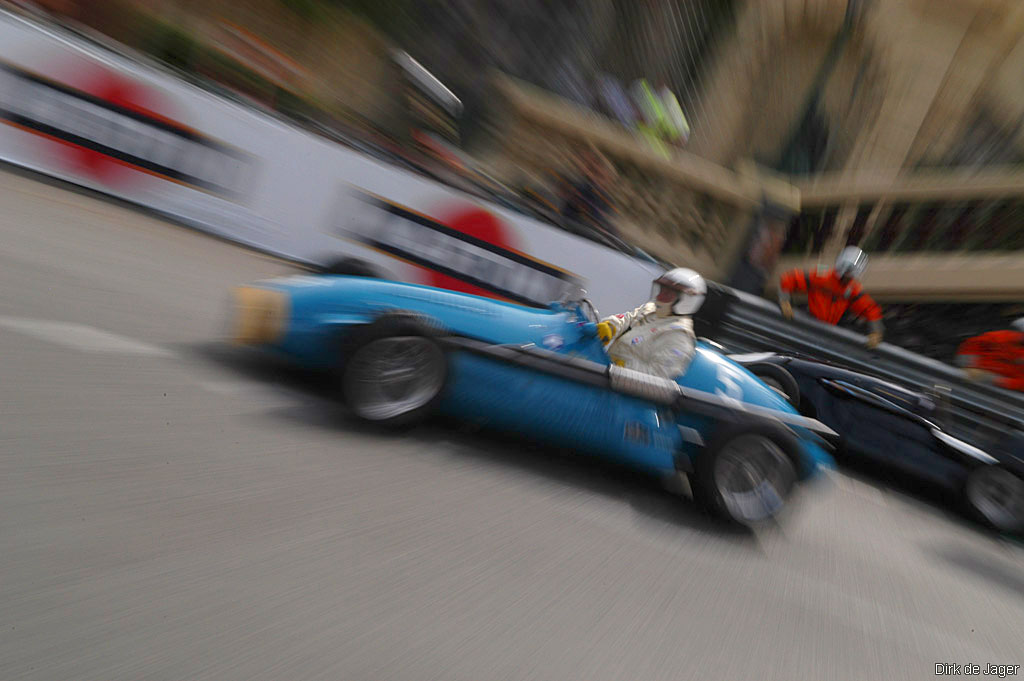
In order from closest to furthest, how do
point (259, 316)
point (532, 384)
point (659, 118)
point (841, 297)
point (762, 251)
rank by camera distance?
point (259, 316) → point (532, 384) → point (841, 297) → point (762, 251) → point (659, 118)

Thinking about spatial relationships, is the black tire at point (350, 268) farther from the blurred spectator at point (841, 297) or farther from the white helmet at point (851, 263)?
the white helmet at point (851, 263)

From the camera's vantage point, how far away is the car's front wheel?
4043 millimetres

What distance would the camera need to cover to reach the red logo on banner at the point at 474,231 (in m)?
9.14

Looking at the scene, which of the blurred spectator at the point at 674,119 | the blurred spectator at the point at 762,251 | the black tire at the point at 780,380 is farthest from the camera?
the blurred spectator at the point at 674,119

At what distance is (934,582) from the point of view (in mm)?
4668

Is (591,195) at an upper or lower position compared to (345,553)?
upper

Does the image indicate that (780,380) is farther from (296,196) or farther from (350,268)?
(296,196)

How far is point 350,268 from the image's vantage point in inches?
269

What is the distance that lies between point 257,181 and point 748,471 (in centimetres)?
614

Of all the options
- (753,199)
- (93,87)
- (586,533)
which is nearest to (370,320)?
(586,533)

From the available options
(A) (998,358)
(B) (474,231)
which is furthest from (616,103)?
(A) (998,358)

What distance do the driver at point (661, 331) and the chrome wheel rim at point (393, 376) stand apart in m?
1.04

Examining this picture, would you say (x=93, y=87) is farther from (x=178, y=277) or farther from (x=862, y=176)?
(x=862, y=176)

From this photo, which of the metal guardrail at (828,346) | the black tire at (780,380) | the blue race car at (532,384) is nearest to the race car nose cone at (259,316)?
the blue race car at (532,384)
